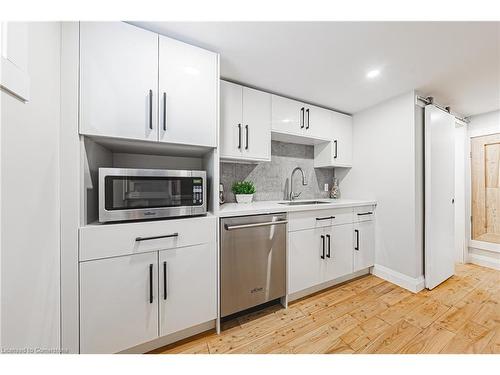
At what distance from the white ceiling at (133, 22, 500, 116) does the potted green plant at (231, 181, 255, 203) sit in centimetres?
105

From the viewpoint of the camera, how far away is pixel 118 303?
1139 millimetres

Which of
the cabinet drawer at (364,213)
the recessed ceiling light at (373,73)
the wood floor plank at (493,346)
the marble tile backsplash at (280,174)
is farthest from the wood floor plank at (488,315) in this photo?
the recessed ceiling light at (373,73)

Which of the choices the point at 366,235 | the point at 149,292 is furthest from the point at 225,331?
the point at 366,235

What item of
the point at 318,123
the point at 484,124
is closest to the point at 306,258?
the point at 318,123

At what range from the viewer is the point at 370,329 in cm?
152

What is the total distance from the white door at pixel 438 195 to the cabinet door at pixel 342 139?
79 cm

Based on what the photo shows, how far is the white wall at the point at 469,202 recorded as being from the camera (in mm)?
2605

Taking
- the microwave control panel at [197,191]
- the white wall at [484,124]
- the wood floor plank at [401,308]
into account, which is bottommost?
the wood floor plank at [401,308]

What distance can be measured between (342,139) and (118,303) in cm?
282

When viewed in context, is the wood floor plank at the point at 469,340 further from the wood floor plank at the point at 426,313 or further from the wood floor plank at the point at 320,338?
the wood floor plank at the point at 320,338

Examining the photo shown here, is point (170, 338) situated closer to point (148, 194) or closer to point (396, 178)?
point (148, 194)

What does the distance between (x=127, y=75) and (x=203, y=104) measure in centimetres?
47

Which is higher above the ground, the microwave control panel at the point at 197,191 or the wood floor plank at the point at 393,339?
the microwave control panel at the point at 197,191

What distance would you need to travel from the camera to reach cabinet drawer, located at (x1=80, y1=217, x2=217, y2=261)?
1.08 m
